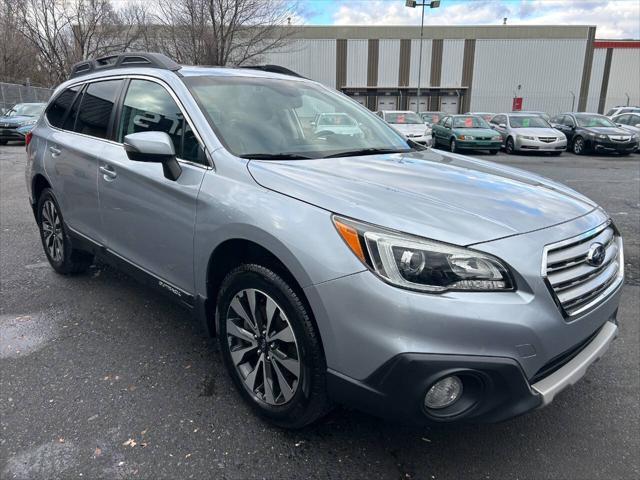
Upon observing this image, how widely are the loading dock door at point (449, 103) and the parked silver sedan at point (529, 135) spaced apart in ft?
86.3

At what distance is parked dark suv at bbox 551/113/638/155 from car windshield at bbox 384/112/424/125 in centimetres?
580

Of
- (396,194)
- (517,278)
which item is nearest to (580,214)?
(517,278)

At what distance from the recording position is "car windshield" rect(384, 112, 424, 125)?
58.9 feet

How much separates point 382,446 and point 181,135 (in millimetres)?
1989

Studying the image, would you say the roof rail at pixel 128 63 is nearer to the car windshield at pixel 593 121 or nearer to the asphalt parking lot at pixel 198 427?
the asphalt parking lot at pixel 198 427

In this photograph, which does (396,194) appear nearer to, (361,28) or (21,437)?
(21,437)

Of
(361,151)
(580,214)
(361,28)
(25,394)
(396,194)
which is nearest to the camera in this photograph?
(396,194)

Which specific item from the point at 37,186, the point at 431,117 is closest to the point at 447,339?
the point at 37,186

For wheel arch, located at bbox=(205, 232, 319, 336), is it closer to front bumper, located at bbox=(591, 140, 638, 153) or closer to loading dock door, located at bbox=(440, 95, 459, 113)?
front bumper, located at bbox=(591, 140, 638, 153)

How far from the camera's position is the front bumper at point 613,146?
1717cm

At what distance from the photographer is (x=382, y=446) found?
2.39 m

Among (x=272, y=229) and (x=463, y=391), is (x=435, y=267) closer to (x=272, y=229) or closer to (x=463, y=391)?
(x=463, y=391)

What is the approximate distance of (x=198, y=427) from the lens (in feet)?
8.20

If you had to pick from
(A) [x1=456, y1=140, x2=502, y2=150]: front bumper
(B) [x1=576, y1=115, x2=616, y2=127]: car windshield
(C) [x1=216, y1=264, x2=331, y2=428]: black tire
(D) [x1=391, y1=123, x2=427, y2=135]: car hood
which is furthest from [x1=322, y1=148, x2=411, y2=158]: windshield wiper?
(B) [x1=576, y1=115, x2=616, y2=127]: car windshield
